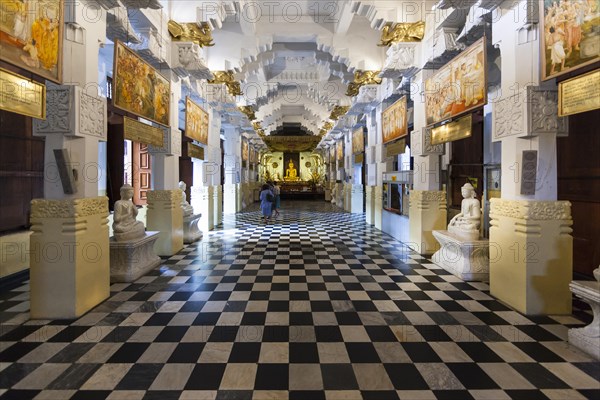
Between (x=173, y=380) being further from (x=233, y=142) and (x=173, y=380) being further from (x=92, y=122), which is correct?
(x=233, y=142)

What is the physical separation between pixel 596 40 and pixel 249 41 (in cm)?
895

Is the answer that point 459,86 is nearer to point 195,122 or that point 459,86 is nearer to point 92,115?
point 92,115

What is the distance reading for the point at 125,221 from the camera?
538 cm

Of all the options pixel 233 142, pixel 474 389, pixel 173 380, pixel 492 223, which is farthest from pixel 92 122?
pixel 233 142

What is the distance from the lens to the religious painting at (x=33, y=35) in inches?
118

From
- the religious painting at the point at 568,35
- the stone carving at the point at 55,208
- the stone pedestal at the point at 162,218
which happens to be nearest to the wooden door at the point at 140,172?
the stone pedestal at the point at 162,218

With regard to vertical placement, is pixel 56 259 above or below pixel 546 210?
below

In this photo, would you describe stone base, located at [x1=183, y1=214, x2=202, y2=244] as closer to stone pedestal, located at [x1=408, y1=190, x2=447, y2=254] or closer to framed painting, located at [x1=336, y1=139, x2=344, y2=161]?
stone pedestal, located at [x1=408, y1=190, x2=447, y2=254]

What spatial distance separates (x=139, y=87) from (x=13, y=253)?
3646mm

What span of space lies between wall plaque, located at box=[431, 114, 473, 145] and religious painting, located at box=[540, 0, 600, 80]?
1.73m

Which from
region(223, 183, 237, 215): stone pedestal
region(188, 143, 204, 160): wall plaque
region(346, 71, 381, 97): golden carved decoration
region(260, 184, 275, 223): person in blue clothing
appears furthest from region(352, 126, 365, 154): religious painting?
region(188, 143, 204, 160): wall plaque

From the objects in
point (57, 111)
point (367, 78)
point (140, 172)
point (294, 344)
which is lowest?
point (294, 344)


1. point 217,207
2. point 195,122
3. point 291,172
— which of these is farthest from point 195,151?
point 291,172

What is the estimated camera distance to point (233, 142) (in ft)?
52.9
